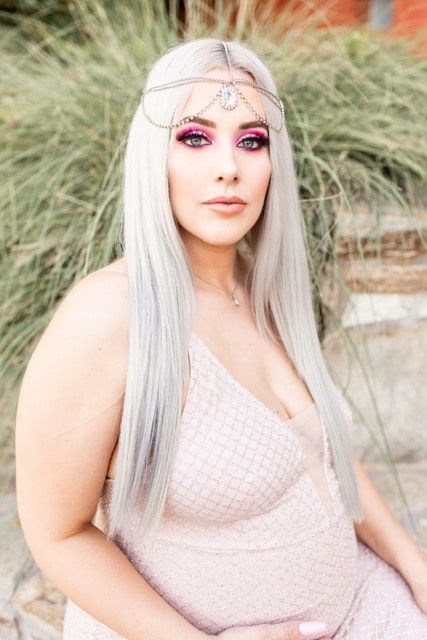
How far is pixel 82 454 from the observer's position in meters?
1.31

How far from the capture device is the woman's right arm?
129 cm

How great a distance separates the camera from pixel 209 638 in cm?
142

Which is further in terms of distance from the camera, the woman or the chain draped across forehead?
the chain draped across forehead

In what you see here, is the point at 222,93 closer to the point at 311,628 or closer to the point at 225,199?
the point at 225,199

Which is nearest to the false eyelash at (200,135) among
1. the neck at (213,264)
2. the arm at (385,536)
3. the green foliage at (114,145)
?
the neck at (213,264)

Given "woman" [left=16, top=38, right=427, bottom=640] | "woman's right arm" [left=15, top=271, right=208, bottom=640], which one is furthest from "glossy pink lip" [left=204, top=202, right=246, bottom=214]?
"woman's right arm" [left=15, top=271, right=208, bottom=640]

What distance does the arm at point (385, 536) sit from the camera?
1757 mm

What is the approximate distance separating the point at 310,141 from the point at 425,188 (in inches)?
18.8

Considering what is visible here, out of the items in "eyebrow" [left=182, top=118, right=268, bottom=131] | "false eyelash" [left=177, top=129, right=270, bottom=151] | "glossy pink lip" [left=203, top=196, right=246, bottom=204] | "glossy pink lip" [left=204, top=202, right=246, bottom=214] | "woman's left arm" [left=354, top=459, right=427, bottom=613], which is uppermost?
"eyebrow" [left=182, top=118, right=268, bottom=131]

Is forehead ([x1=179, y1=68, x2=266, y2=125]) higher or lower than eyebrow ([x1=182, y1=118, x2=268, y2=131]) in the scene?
higher

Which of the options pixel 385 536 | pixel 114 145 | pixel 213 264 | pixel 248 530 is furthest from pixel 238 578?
pixel 114 145

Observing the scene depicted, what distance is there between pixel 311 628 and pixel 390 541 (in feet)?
1.29

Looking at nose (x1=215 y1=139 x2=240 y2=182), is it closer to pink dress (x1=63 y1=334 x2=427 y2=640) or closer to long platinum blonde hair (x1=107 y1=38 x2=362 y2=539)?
long platinum blonde hair (x1=107 y1=38 x2=362 y2=539)

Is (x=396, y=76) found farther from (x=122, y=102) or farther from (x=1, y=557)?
(x=1, y=557)
